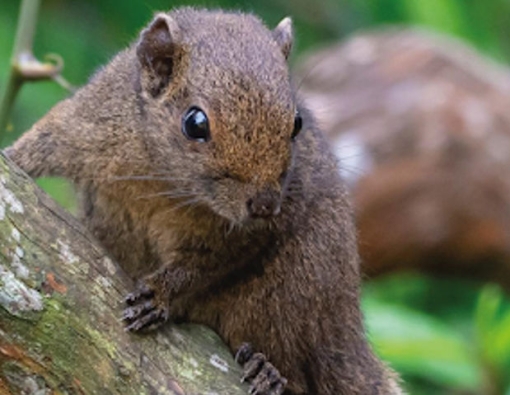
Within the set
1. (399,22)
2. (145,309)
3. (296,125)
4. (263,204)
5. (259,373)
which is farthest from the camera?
(399,22)

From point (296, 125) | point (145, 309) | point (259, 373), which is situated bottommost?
point (145, 309)

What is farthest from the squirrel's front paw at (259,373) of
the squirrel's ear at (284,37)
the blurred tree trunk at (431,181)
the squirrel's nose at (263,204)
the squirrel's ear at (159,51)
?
the blurred tree trunk at (431,181)

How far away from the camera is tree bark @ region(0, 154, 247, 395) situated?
3.66m

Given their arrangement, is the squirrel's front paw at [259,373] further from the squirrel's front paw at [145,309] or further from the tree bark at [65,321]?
the squirrel's front paw at [145,309]

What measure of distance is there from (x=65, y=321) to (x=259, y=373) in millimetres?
1008

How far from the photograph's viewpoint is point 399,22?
12109 mm

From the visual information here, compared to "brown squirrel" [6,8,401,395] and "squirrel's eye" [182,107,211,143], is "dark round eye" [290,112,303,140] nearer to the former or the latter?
"brown squirrel" [6,8,401,395]

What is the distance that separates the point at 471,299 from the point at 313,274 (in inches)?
226

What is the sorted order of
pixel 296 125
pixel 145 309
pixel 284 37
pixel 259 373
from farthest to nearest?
pixel 284 37
pixel 259 373
pixel 296 125
pixel 145 309

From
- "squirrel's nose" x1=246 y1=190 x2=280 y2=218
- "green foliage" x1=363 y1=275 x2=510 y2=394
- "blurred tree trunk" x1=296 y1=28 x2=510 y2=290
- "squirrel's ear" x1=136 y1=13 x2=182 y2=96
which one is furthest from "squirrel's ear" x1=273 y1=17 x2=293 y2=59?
"blurred tree trunk" x1=296 y1=28 x2=510 y2=290

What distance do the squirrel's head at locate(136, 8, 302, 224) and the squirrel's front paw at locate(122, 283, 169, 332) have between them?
16.3 inches

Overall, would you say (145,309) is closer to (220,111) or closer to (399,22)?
(220,111)

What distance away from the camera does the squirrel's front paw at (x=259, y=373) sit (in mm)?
4359

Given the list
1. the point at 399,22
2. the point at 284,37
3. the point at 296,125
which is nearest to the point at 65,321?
the point at 296,125
